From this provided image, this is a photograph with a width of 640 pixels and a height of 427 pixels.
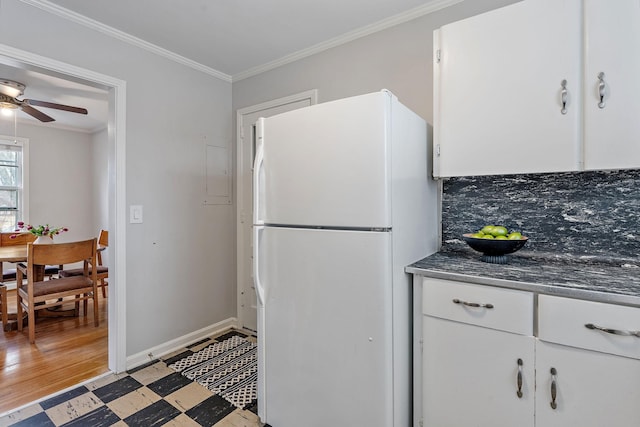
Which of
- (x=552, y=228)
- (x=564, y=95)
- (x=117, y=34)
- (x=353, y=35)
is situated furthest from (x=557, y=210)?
(x=117, y=34)

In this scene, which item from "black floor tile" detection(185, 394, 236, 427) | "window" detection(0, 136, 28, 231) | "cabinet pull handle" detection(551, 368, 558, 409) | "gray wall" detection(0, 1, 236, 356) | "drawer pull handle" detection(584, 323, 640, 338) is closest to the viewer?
"drawer pull handle" detection(584, 323, 640, 338)

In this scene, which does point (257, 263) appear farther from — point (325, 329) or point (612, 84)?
point (612, 84)

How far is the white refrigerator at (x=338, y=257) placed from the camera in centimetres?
132

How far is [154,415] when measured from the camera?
1.80 metres

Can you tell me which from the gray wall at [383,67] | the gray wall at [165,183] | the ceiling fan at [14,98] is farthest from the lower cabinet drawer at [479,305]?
the ceiling fan at [14,98]

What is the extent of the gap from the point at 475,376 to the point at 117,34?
2981 mm

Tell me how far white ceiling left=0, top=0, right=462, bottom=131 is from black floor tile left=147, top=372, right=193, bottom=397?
217 centimetres

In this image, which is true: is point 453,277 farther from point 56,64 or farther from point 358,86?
point 56,64

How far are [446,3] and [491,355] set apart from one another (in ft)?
6.30

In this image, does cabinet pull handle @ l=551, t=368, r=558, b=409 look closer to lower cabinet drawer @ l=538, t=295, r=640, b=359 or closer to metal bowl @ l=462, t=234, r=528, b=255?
lower cabinet drawer @ l=538, t=295, r=640, b=359

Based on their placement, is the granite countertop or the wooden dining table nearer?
the granite countertop

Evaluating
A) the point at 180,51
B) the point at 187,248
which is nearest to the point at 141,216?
the point at 187,248

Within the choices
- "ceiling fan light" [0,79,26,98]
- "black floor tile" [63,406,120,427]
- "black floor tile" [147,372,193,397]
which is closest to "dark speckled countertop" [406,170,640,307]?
"black floor tile" [147,372,193,397]

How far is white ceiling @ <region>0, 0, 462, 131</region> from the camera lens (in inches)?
76.3
